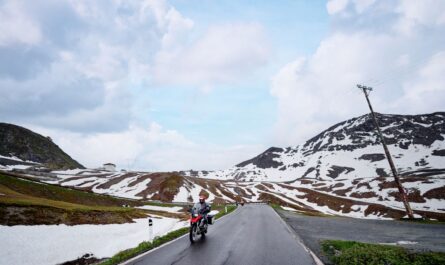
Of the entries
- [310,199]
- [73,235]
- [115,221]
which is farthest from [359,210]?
[73,235]

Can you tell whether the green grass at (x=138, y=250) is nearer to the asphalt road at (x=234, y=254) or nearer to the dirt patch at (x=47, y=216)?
the asphalt road at (x=234, y=254)

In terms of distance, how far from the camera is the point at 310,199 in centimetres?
12369

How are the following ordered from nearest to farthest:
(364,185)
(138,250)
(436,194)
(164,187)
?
(138,250) < (436,194) < (164,187) < (364,185)

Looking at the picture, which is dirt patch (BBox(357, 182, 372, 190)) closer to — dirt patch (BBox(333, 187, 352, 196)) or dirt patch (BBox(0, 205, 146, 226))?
dirt patch (BBox(333, 187, 352, 196))

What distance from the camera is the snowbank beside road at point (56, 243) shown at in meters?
16.2

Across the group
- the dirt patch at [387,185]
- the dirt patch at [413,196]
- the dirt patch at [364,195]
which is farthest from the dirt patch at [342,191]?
the dirt patch at [413,196]

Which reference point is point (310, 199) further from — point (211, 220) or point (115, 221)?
point (211, 220)

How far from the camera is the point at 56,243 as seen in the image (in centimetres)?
1914

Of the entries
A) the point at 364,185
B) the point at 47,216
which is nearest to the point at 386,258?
the point at 47,216

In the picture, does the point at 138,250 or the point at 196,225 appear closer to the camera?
the point at 138,250

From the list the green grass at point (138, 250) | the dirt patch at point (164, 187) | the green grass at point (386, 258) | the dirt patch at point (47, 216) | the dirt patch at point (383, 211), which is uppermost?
the dirt patch at point (164, 187)

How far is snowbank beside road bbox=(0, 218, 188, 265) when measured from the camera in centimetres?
1616

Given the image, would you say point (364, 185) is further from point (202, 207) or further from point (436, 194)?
point (202, 207)

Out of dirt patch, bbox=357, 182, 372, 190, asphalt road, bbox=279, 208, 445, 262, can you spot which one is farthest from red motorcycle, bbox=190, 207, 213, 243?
dirt patch, bbox=357, 182, 372, 190
